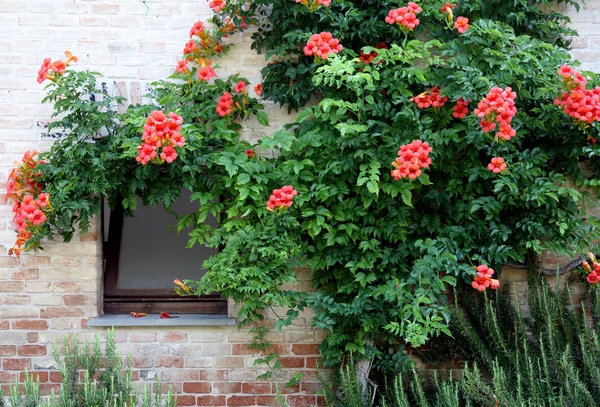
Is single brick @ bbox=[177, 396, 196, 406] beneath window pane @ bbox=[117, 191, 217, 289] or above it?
beneath

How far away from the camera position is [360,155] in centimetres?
364

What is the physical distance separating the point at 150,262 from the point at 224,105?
1167 mm

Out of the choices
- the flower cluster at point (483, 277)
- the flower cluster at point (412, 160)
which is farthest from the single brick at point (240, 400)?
the flower cluster at point (412, 160)

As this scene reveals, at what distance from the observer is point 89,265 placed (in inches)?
155

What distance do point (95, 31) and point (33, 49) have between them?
0.37 meters

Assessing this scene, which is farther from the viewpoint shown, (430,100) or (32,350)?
(32,350)

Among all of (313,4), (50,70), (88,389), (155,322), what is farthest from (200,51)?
(88,389)

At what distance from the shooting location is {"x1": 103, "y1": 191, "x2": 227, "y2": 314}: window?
4.14 meters

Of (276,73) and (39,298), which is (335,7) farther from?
(39,298)

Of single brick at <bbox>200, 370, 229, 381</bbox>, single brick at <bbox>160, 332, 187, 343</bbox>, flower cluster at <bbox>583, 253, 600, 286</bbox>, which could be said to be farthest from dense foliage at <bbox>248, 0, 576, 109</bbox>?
single brick at <bbox>200, 370, 229, 381</bbox>

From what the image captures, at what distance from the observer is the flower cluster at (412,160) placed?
3414 mm

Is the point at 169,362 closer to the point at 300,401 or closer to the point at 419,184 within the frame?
the point at 300,401

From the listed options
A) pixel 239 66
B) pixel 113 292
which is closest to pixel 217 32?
pixel 239 66

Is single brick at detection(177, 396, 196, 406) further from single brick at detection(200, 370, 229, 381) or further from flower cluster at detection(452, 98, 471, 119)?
flower cluster at detection(452, 98, 471, 119)
